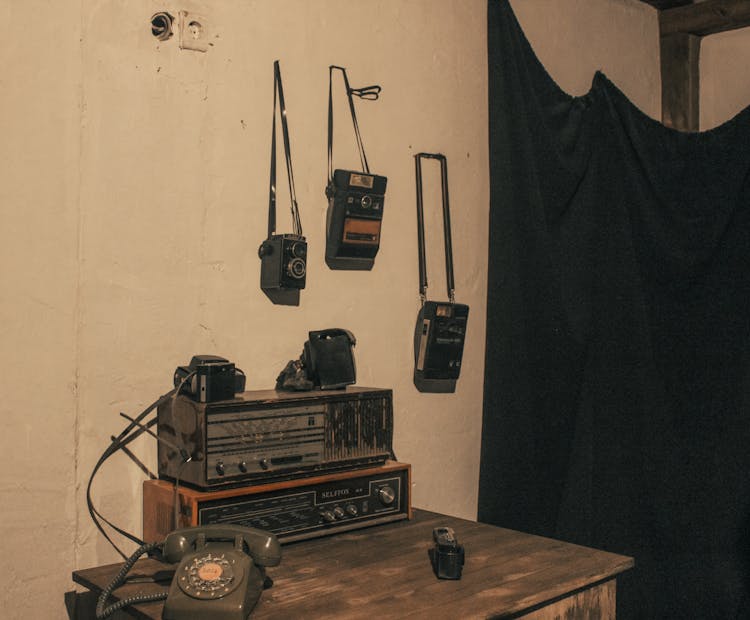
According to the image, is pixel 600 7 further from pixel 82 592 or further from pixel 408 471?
pixel 82 592

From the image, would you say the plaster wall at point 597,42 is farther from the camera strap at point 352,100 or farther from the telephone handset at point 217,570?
the telephone handset at point 217,570

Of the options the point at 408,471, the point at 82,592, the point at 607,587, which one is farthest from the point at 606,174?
the point at 82,592

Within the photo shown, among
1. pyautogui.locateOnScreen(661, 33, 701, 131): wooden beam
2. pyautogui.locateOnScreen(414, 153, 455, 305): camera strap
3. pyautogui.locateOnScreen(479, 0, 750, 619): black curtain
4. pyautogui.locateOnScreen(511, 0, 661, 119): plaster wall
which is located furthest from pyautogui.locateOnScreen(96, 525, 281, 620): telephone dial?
pyautogui.locateOnScreen(661, 33, 701, 131): wooden beam

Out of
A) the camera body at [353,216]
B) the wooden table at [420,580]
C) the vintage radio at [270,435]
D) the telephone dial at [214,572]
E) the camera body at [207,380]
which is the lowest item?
the wooden table at [420,580]

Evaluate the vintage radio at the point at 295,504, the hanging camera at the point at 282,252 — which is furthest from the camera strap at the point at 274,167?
the vintage radio at the point at 295,504

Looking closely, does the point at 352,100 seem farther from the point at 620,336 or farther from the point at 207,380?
the point at 620,336

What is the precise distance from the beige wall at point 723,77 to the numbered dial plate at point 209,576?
2931 millimetres

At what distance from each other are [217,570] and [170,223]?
84 cm

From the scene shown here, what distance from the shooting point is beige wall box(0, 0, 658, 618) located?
166 centimetres

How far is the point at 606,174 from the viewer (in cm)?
286

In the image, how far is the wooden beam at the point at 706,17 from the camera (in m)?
3.20

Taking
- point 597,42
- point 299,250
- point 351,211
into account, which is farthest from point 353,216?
point 597,42

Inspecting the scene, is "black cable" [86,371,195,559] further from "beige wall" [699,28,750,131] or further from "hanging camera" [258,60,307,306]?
"beige wall" [699,28,750,131]

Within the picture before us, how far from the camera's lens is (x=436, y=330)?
236 cm
